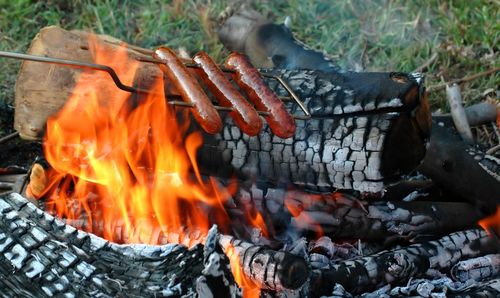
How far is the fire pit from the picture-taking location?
235 centimetres

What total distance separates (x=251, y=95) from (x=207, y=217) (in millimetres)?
549

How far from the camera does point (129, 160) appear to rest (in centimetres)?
261

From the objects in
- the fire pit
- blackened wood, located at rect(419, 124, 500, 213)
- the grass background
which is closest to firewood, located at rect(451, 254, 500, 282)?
the fire pit

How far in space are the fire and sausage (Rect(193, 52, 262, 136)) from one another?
22 cm

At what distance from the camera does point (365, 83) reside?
2500mm

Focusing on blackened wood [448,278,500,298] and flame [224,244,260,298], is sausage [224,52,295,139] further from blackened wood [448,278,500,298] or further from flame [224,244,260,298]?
blackened wood [448,278,500,298]

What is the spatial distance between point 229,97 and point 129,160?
1.80ft

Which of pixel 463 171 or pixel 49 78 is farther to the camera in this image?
pixel 463 171

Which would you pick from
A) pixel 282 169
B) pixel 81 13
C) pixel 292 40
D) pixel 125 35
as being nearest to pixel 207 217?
pixel 282 169

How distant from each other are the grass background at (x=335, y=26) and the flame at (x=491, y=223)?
142cm

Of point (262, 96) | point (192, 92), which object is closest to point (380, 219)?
point (262, 96)

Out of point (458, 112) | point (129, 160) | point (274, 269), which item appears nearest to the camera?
point (274, 269)

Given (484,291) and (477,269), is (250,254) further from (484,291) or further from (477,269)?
(477,269)

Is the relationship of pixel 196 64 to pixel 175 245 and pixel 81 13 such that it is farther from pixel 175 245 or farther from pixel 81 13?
pixel 81 13
